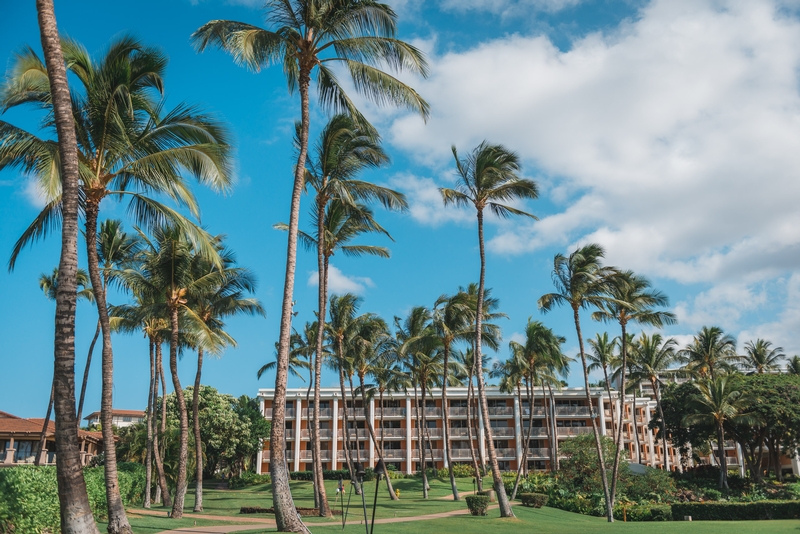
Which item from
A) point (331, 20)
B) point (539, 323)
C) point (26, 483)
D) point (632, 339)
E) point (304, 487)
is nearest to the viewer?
point (26, 483)

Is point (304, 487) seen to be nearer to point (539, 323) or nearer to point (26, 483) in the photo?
point (539, 323)

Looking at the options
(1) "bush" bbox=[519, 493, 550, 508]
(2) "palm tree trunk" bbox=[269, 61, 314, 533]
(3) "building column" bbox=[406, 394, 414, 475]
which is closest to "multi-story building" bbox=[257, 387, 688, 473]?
(3) "building column" bbox=[406, 394, 414, 475]

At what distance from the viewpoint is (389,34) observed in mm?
16953

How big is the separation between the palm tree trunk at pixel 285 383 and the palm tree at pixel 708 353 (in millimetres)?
44450

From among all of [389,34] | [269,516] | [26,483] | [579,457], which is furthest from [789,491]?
[26,483]

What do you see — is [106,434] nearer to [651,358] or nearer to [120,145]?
[120,145]

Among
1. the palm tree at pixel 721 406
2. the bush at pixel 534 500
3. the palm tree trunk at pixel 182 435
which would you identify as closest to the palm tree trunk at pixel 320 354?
the palm tree trunk at pixel 182 435

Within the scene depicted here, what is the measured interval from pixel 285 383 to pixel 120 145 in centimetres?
701

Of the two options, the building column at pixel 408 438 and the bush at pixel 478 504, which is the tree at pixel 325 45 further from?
the building column at pixel 408 438

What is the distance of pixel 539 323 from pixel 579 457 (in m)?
8.57

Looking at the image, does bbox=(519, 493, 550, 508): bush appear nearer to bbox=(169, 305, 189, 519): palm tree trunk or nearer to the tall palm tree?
the tall palm tree

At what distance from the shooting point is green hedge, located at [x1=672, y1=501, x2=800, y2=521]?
3119 cm

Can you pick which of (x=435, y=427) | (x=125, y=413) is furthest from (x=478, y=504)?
(x=125, y=413)

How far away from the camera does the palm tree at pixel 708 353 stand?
52.7m
